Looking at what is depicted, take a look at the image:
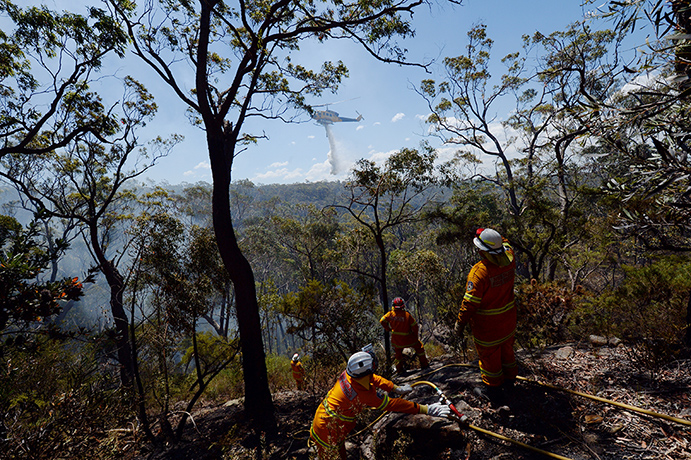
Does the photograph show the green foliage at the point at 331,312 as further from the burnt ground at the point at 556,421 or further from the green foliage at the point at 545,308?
the green foliage at the point at 545,308

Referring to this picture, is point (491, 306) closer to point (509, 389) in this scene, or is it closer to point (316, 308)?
point (509, 389)

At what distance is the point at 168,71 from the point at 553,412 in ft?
27.2

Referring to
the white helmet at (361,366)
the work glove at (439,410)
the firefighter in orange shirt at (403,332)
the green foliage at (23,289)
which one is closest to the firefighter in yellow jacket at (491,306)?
the work glove at (439,410)

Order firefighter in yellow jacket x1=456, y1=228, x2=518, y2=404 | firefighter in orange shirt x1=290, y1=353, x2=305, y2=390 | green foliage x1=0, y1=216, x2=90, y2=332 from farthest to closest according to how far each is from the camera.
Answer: firefighter in orange shirt x1=290, y1=353, x2=305, y2=390, firefighter in yellow jacket x1=456, y1=228, x2=518, y2=404, green foliage x1=0, y1=216, x2=90, y2=332

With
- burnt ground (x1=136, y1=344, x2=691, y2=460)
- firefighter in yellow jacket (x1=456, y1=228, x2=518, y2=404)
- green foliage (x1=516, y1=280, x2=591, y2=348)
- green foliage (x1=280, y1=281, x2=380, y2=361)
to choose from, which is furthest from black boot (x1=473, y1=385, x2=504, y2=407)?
green foliage (x1=280, y1=281, x2=380, y2=361)

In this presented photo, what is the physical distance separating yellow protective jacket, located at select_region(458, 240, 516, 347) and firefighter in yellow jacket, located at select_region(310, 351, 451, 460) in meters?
0.93

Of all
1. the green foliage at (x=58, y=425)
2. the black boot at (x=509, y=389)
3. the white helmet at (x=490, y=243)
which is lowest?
the black boot at (x=509, y=389)

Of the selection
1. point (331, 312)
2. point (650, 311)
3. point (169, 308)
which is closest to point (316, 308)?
point (331, 312)

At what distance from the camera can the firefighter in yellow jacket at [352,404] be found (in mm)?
2812

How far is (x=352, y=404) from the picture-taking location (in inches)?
114

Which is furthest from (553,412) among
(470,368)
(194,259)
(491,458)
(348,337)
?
(194,259)

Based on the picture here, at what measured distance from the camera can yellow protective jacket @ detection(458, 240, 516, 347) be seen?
318 centimetres

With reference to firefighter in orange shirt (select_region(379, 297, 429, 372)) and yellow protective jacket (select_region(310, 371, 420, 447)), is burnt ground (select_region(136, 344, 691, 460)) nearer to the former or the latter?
yellow protective jacket (select_region(310, 371, 420, 447))

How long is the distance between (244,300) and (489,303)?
4.13 meters
